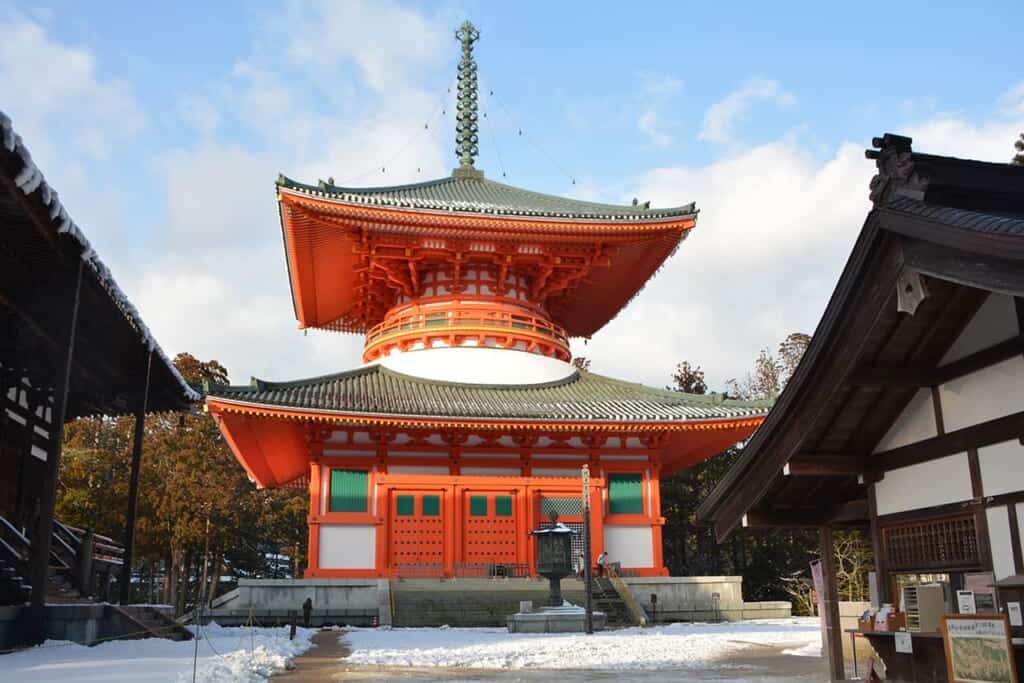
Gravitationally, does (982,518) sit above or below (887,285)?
below

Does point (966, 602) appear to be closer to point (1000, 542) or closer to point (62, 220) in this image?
point (1000, 542)

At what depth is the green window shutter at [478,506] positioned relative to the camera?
26.8 meters

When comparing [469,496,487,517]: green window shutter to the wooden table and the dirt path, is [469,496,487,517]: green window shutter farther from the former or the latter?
the wooden table

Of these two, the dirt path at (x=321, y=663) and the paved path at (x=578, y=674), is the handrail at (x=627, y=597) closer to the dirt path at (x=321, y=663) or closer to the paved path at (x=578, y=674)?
the dirt path at (x=321, y=663)

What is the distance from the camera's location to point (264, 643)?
15922mm

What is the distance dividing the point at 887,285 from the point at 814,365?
41.6 inches

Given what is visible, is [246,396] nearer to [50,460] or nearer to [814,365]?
[50,460]

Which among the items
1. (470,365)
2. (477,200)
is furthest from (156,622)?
(477,200)

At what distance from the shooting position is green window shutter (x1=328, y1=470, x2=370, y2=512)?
25.9 metres

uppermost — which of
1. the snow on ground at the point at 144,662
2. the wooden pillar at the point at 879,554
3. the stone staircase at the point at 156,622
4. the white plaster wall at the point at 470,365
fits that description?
the white plaster wall at the point at 470,365

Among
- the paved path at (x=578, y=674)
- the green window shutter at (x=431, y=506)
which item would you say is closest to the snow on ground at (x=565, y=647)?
the paved path at (x=578, y=674)

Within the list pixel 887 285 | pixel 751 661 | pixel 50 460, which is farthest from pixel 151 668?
pixel 887 285

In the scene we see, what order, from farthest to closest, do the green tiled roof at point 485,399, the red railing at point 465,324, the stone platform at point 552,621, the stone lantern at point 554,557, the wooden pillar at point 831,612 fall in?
the red railing at point 465,324 < the green tiled roof at point 485,399 < the stone lantern at point 554,557 < the stone platform at point 552,621 < the wooden pillar at point 831,612

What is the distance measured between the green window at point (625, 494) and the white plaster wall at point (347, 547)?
714 centimetres
